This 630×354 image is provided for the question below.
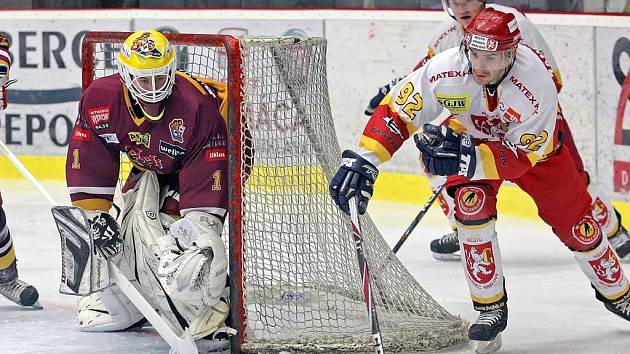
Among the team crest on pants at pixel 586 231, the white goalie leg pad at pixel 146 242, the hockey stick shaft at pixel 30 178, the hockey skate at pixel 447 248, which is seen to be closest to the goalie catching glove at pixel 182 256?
the white goalie leg pad at pixel 146 242

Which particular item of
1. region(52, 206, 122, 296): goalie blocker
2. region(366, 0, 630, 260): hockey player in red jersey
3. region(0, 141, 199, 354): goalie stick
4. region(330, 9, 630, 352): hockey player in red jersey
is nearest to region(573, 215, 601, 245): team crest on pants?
region(330, 9, 630, 352): hockey player in red jersey

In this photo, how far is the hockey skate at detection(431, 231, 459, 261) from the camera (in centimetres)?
552

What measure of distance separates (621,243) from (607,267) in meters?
1.23

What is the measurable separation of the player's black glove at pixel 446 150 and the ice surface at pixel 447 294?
27.9 inches

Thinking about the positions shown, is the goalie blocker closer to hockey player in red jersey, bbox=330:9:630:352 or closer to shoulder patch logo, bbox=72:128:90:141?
shoulder patch logo, bbox=72:128:90:141

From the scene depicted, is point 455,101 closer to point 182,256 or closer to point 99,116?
point 182,256

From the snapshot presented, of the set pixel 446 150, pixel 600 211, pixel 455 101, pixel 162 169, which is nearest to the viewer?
pixel 446 150

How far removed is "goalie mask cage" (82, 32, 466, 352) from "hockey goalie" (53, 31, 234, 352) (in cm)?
9

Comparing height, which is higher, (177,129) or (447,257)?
(177,129)

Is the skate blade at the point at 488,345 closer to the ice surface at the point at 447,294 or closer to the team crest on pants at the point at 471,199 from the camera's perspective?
the ice surface at the point at 447,294

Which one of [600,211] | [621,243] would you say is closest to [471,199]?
[600,211]

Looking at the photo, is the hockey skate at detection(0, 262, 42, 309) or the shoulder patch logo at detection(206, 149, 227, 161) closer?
the shoulder patch logo at detection(206, 149, 227, 161)

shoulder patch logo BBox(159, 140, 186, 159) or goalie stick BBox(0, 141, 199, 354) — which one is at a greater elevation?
shoulder patch logo BBox(159, 140, 186, 159)

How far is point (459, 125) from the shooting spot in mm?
4359
